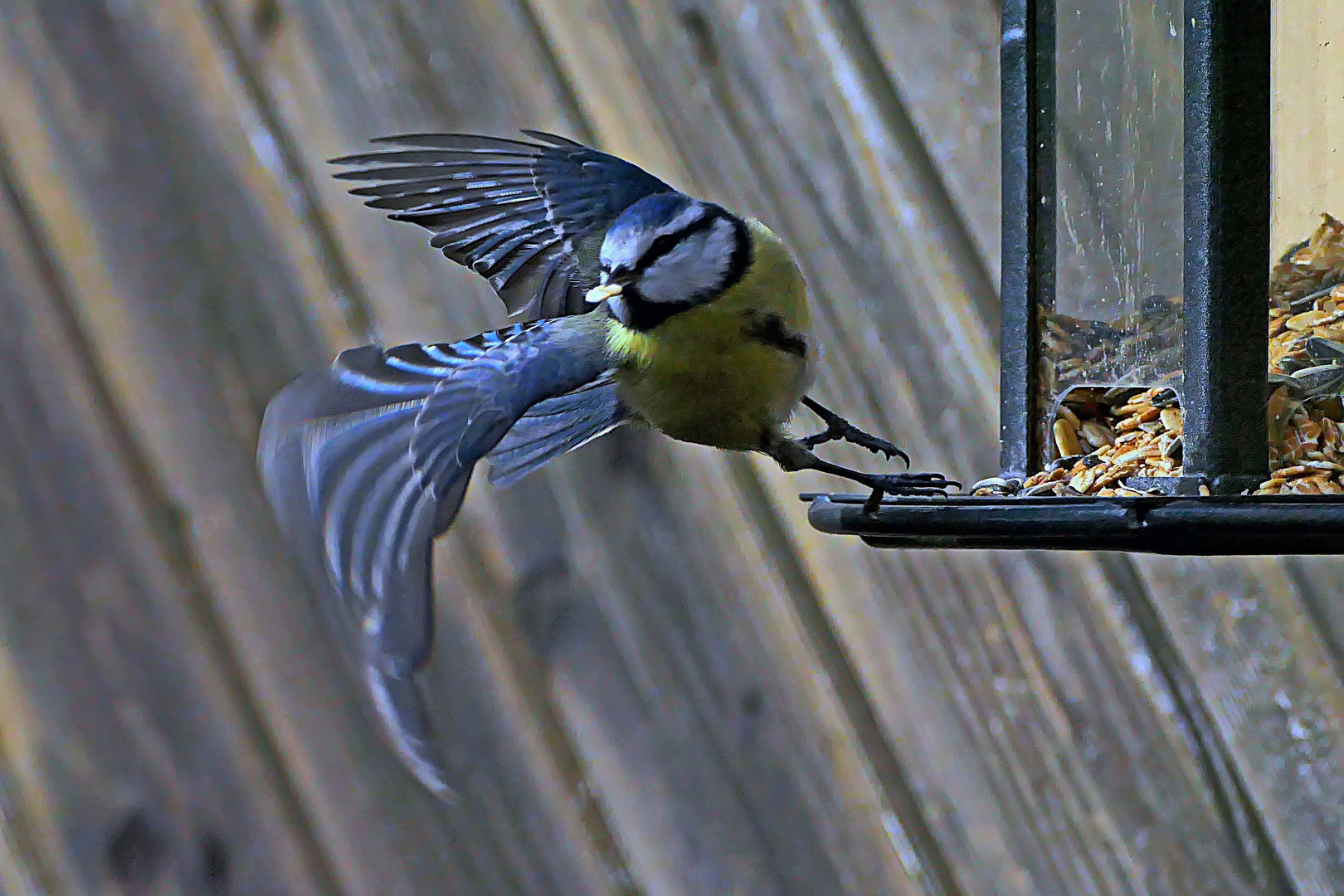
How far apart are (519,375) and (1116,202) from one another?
1.13 ft

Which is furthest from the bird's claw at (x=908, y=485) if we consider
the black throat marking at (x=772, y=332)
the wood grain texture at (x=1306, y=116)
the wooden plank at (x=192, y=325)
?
the wooden plank at (x=192, y=325)

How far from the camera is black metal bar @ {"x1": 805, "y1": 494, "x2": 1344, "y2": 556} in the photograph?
0.50 m

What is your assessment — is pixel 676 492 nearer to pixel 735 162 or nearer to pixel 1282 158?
pixel 735 162

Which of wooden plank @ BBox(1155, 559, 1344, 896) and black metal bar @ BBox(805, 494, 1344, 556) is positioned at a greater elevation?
black metal bar @ BBox(805, 494, 1344, 556)

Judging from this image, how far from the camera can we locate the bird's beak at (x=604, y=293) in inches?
28.0

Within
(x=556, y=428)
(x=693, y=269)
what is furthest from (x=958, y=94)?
(x=556, y=428)

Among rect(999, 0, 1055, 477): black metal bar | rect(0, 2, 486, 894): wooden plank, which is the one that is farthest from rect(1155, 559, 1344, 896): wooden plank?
rect(0, 2, 486, 894): wooden plank

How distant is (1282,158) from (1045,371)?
0.62 ft

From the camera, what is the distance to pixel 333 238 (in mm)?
938

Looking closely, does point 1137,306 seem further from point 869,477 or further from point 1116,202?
point 869,477

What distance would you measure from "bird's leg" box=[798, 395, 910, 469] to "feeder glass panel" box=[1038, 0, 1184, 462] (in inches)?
4.1

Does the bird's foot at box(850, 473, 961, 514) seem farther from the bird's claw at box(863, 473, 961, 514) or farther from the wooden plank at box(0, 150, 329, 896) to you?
the wooden plank at box(0, 150, 329, 896)

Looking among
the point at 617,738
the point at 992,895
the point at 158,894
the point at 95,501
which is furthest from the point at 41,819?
the point at 992,895

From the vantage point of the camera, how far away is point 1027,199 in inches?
30.3
